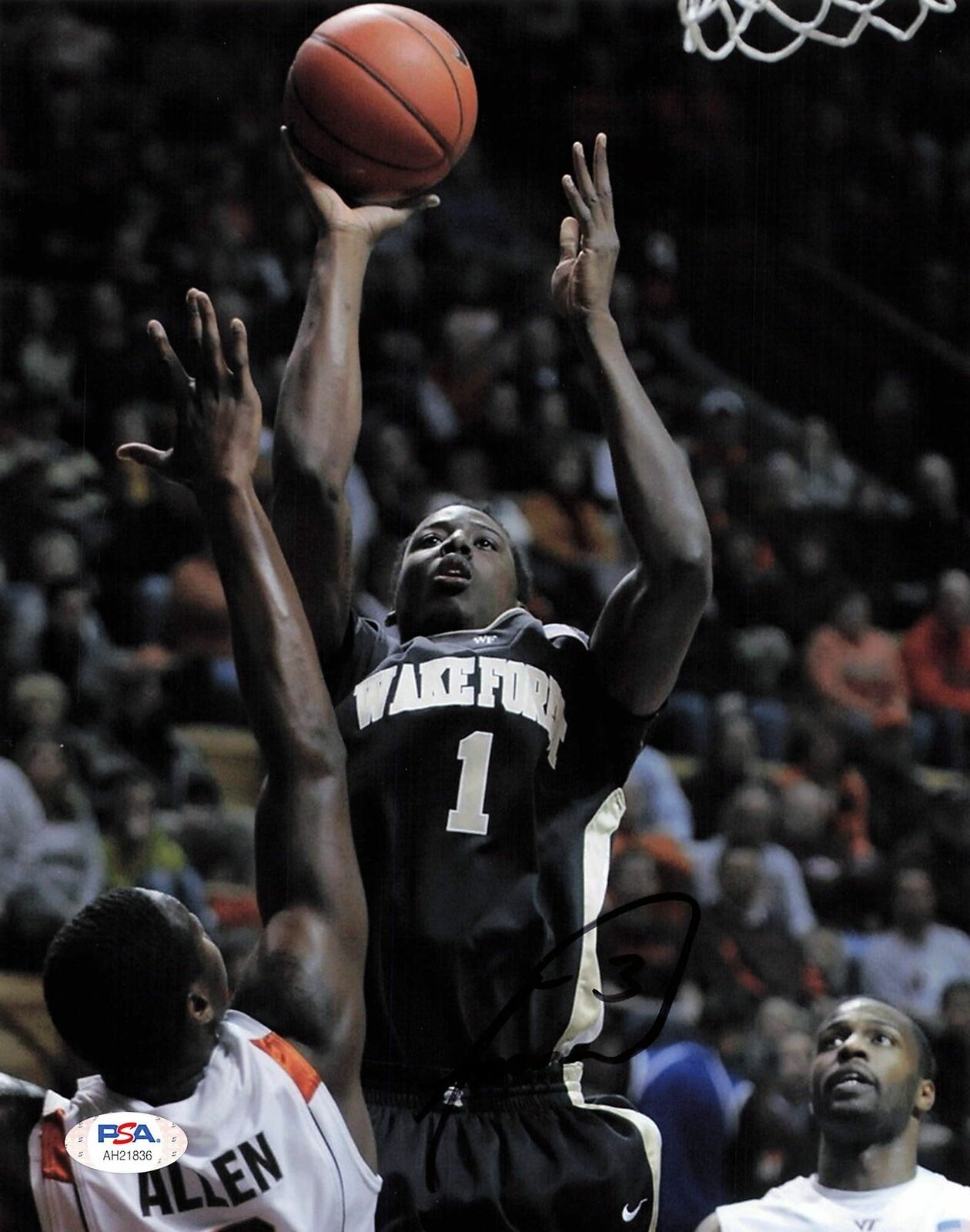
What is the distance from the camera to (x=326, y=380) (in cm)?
304

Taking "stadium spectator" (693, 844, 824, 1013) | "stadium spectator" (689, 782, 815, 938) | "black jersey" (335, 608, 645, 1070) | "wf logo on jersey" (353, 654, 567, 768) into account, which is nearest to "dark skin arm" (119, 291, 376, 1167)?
Result: "black jersey" (335, 608, 645, 1070)

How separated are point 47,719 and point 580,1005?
3.33 meters

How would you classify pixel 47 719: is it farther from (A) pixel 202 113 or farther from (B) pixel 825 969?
(A) pixel 202 113

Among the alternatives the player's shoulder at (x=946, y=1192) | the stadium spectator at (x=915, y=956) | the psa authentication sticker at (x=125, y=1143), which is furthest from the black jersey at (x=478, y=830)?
the stadium spectator at (x=915, y=956)

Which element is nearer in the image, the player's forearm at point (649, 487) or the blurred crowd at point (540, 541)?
the player's forearm at point (649, 487)

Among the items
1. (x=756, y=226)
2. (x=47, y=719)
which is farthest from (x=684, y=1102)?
(x=756, y=226)

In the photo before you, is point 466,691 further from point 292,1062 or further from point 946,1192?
point 946,1192

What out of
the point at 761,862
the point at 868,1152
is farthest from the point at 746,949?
the point at 868,1152

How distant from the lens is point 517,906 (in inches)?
117

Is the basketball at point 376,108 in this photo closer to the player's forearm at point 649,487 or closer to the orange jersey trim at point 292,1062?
the player's forearm at point 649,487

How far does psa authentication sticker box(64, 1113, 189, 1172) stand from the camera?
2334mm

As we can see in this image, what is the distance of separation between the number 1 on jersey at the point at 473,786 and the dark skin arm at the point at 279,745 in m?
0.60

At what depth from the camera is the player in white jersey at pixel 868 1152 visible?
430 cm

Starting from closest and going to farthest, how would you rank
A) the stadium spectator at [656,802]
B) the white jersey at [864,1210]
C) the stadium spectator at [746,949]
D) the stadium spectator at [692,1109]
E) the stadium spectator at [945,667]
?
the white jersey at [864,1210], the stadium spectator at [692,1109], the stadium spectator at [746,949], the stadium spectator at [656,802], the stadium spectator at [945,667]
